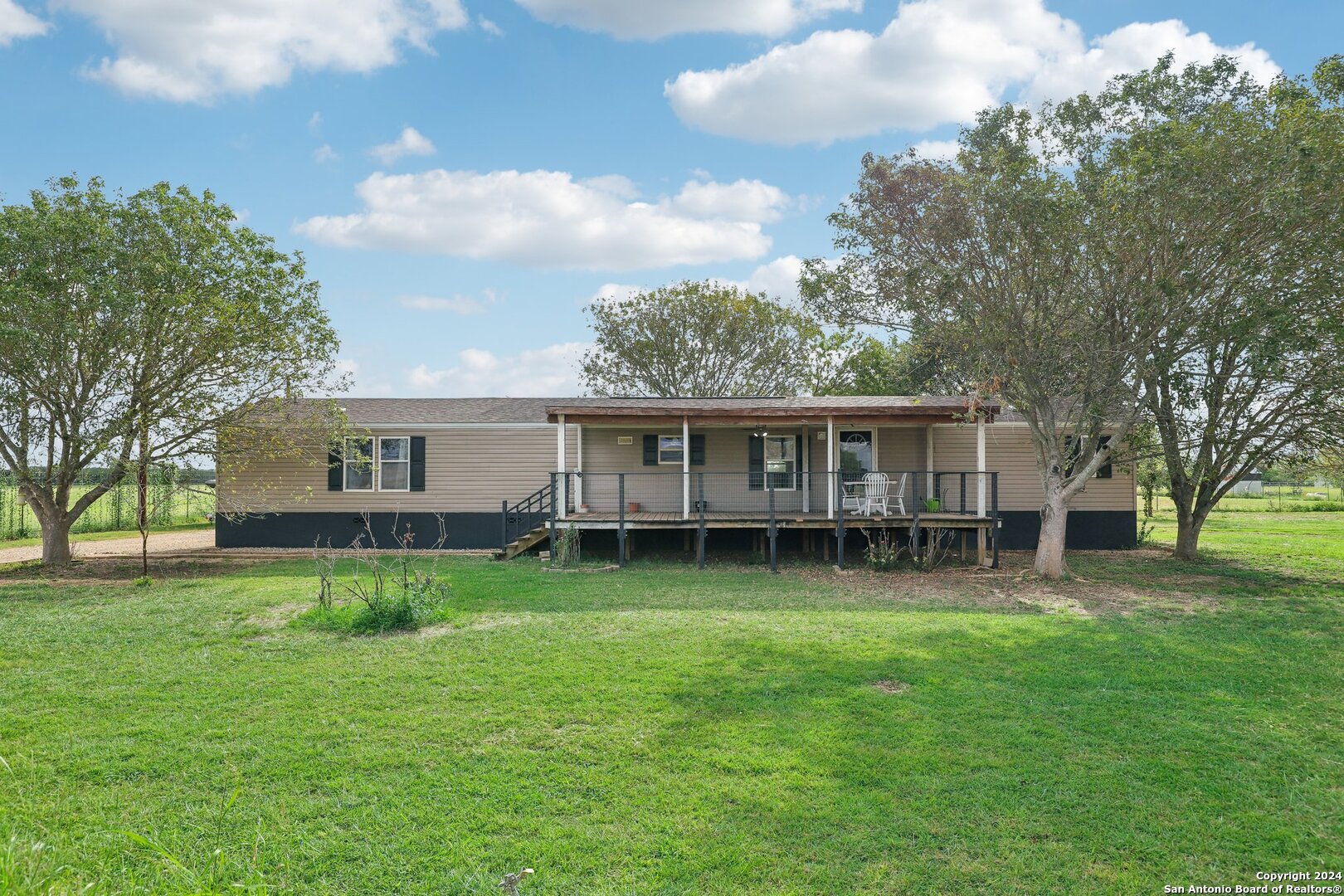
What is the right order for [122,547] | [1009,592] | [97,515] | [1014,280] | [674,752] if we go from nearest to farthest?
1. [674,752]
2. [1009,592]
3. [1014,280]
4. [122,547]
5. [97,515]

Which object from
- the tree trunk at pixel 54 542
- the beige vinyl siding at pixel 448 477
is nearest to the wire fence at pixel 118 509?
the tree trunk at pixel 54 542

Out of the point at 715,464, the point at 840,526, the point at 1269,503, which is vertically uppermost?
the point at 715,464

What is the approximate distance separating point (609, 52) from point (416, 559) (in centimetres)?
1018

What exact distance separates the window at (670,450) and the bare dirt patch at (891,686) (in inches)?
413

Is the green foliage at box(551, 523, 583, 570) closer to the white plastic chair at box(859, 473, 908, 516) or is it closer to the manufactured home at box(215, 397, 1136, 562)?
the manufactured home at box(215, 397, 1136, 562)

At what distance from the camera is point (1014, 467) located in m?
16.6

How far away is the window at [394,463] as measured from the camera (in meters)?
16.7

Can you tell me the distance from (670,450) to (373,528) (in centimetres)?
703

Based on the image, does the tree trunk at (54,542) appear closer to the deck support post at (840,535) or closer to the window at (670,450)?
the window at (670,450)

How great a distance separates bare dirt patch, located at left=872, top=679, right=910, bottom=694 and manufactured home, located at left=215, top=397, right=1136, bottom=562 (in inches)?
360

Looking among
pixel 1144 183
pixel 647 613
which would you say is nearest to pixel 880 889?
pixel 647 613

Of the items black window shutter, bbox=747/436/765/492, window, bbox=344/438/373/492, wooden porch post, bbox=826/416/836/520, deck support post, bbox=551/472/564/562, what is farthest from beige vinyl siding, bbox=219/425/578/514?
wooden porch post, bbox=826/416/836/520

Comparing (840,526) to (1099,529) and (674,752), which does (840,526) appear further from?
(674,752)

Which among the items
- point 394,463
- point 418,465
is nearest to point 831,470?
point 418,465
